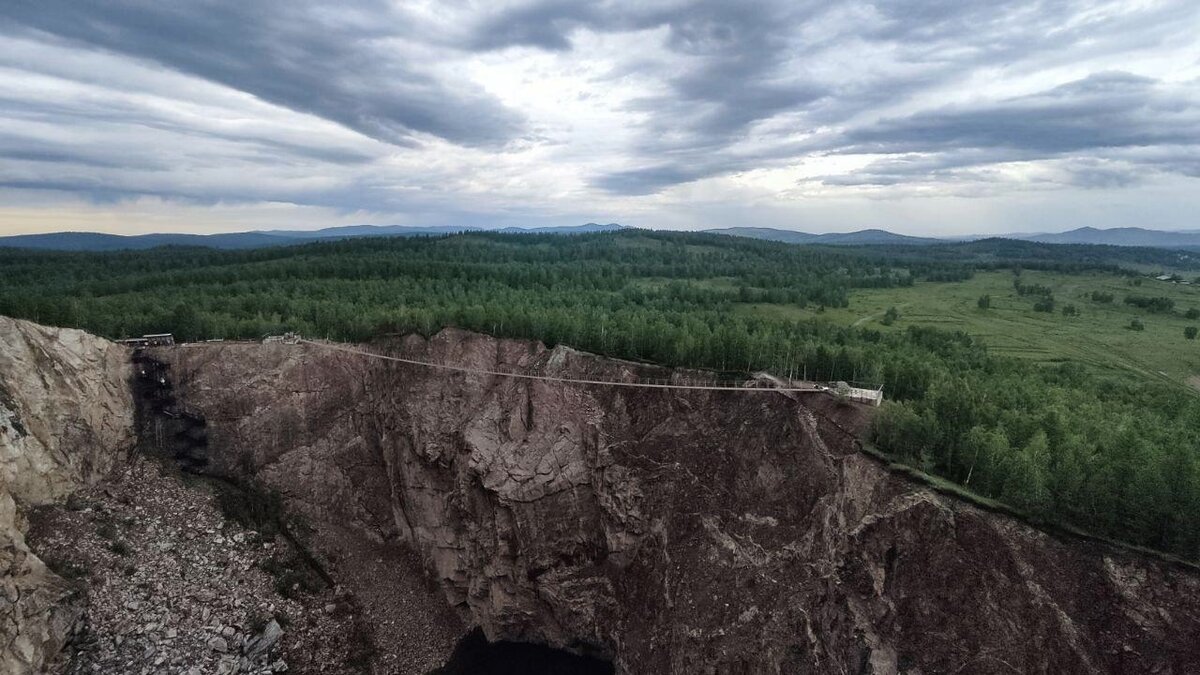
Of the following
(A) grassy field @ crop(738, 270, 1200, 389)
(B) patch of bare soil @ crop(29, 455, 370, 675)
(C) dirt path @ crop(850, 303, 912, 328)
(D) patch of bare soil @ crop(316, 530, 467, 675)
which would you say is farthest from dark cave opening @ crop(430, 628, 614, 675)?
(A) grassy field @ crop(738, 270, 1200, 389)

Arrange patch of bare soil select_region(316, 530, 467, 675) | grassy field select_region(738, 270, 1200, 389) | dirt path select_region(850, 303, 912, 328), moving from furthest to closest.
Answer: dirt path select_region(850, 303, 912, 328) → grassy field select_region(738, 270, 1200, 389) → patch of bare soil select_region(316, 530, 467, 675)

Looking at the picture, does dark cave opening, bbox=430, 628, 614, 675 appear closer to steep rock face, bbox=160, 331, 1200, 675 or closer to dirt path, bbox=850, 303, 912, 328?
steep rock face, bbox=160, 331, 1200, 675

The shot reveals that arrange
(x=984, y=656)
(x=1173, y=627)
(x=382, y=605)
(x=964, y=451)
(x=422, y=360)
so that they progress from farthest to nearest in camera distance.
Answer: (x=422, y=360)
(x=382, y=605)
(x=964, y=451)
(x=984, y=656)
(x=1173, y=627)

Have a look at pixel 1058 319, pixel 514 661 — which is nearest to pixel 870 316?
pixel 1058 319

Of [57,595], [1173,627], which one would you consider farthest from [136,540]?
[1173,627]

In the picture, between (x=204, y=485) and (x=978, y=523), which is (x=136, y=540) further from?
(x=978, y=523)

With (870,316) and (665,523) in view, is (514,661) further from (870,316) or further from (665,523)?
(870,316)

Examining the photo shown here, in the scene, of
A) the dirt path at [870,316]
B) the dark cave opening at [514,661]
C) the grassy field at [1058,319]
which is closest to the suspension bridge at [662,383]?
the dark cave opening at [514,661]
